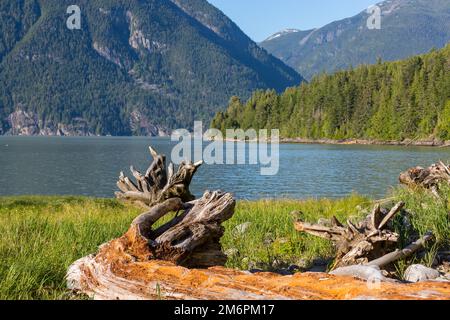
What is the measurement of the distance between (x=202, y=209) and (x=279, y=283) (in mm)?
2582

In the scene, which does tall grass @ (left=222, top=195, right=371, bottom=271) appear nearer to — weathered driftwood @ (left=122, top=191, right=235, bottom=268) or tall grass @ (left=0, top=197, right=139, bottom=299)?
weathered driftwood @ (left=122, top=191, right=235, bottom=268)

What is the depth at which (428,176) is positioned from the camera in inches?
731

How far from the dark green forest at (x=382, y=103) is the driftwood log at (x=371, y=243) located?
139 meters

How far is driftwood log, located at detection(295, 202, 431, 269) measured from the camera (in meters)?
8.44

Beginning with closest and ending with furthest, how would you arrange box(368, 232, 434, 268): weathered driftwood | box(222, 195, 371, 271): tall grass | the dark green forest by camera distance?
box(368, 232, 434, 268): weathered driftwood, box(222, 195, 371, 271): tall grass, the dark green forest

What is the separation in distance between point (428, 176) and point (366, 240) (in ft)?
36.3

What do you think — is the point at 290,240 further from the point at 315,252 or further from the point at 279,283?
the point at 279,283

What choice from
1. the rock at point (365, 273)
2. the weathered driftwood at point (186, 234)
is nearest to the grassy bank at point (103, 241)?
the weathered driftwood at point (186, 234)

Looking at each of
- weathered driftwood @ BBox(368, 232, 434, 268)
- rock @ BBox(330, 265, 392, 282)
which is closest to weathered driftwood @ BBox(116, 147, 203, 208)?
weathered driftwood @ BBox(368, 232, 434, 268)

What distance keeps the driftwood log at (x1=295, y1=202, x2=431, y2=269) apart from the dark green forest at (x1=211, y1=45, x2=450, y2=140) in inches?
5466

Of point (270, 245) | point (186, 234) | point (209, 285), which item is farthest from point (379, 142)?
point (209, 285)

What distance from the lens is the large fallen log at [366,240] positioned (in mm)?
8492

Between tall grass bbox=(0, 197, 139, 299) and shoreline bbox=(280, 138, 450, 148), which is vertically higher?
tall grass bbox=(0, 197, 139, 299)

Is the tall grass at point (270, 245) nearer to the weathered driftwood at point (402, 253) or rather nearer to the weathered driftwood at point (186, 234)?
the weathered driftwood at point (402, 253)
